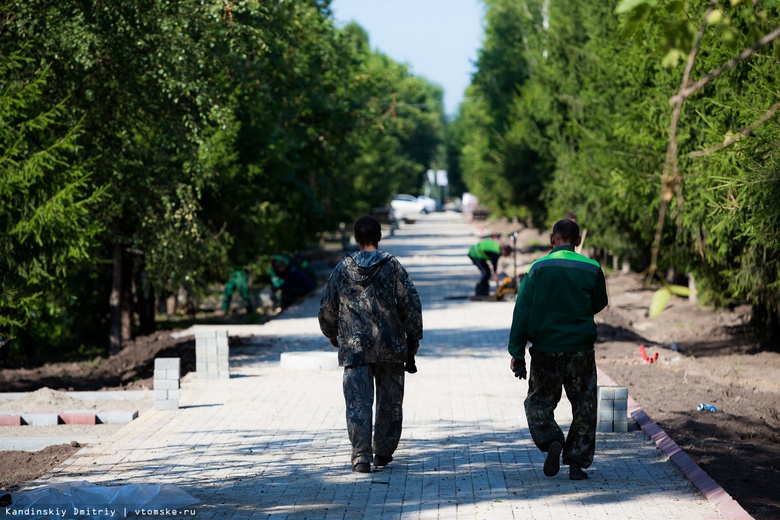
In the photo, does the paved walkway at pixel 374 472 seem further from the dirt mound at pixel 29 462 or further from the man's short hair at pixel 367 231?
the man's short hair at pixel 367 231

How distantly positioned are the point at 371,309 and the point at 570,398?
4.86 feet

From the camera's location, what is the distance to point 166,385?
10.5 metres

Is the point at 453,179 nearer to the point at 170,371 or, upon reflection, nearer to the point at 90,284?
the point at 90,284

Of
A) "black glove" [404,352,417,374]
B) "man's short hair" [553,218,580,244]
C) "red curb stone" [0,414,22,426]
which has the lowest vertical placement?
"red curb stone" [0,414,22,426]

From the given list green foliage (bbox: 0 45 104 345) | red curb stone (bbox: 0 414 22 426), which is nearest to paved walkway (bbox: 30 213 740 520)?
red curb stone (bbox: 0 414 22 426)

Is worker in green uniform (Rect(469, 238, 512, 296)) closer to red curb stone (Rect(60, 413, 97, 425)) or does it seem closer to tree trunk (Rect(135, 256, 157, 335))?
tree trunk (Rect(135, 256, 157, 335))

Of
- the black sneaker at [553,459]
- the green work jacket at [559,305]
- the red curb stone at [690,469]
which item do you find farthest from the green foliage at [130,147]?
the black sneaker at [553,459]

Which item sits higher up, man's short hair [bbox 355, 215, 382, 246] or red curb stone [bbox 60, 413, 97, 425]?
man's short hair [bbox 355, 215, 382, 246]

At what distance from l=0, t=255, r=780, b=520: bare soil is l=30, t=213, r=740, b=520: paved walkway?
0.46 meters

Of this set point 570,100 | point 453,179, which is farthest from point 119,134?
point 453,179

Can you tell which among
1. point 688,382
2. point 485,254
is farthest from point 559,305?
point 485,254

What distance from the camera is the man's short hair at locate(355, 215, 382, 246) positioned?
24.4 ft

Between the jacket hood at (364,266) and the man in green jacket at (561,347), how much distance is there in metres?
1.00

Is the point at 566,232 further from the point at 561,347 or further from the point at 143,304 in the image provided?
the point at 143,304
